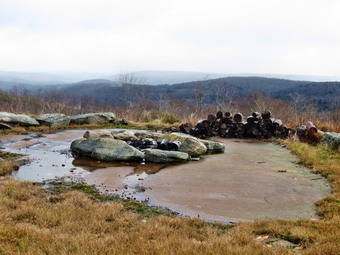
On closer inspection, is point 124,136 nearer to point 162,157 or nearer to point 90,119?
point 162,157

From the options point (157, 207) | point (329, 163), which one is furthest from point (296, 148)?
point (157, 207)

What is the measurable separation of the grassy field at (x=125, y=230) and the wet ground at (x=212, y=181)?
1.72 ft

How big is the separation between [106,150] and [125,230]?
4.81 meters

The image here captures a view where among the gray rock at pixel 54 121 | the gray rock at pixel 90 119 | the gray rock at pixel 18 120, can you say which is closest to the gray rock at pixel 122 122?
the gray rock at pixel 90 119

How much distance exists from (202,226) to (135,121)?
543 inches

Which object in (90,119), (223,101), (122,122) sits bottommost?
(122,122)

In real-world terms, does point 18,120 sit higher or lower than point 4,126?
higher

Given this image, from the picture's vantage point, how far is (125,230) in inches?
161

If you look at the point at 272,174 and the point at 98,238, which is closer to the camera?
the point at 98,238

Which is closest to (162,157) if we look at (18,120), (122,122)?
(122,122)

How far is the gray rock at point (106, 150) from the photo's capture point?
28.1 feet

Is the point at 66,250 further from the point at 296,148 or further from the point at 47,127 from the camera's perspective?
the point at 47,127

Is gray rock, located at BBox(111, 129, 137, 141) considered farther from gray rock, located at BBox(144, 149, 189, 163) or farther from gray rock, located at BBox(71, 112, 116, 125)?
gray rock, located at BBox(71, 112, 116, 125)

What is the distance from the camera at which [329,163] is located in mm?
8062
